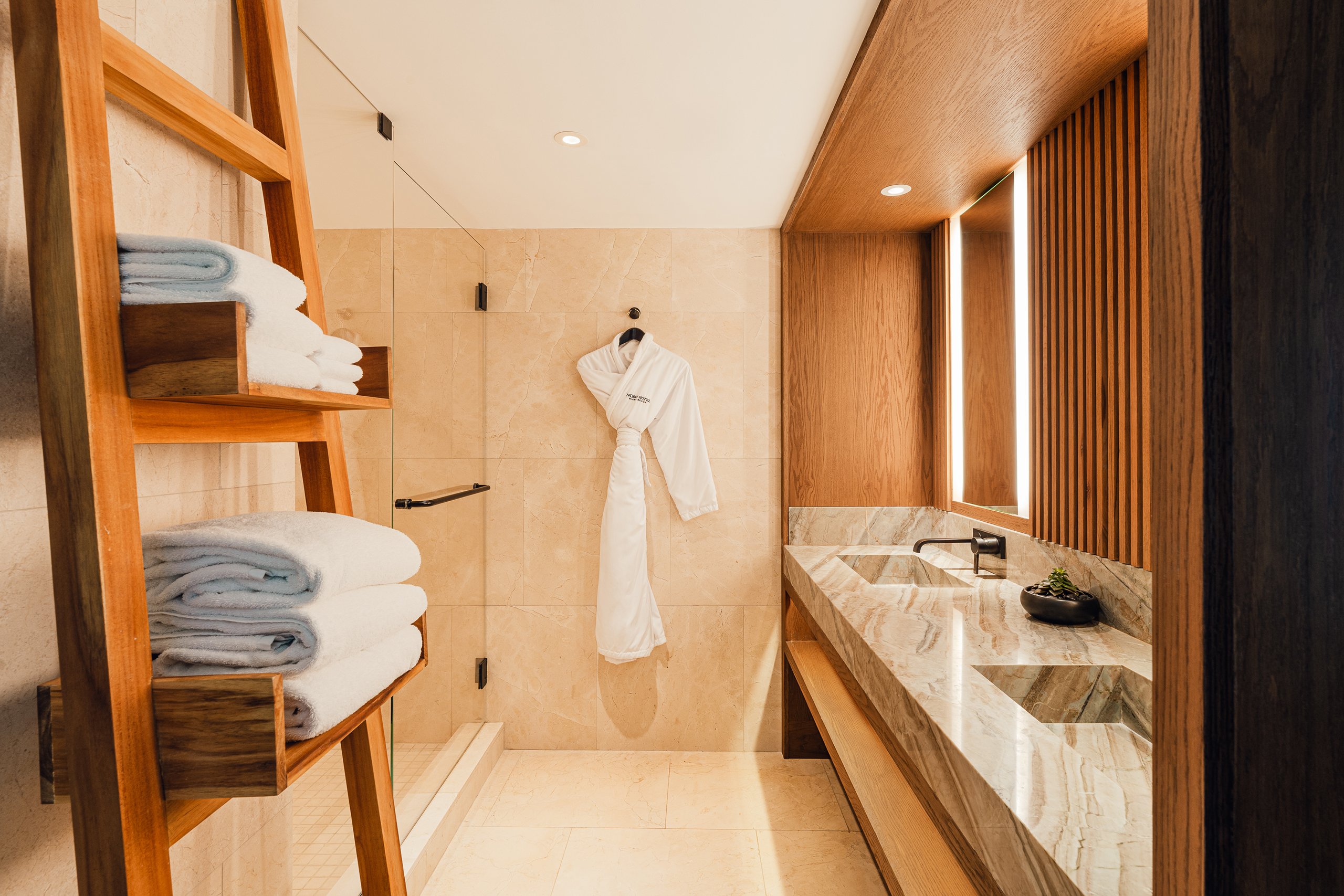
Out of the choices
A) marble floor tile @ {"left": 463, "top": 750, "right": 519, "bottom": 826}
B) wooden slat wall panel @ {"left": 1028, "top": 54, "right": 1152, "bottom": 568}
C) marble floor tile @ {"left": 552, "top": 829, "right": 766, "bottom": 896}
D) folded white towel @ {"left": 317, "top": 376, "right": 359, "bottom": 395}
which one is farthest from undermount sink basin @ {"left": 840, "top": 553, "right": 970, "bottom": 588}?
folded white towel @ {"left": 317, "top": 376, "right": 359, "bottom": 395}

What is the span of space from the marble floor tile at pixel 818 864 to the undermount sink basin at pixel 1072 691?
1.05 meters

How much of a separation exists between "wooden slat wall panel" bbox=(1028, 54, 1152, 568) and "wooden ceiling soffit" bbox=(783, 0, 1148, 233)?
102mm

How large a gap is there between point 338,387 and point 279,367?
0.15 metres

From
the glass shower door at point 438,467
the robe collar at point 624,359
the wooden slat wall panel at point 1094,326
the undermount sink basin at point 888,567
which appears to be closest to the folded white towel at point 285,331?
the glass shower door at point 438,467

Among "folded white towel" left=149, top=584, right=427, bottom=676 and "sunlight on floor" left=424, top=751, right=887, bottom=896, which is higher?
"folded white towel" left=149, top=584, right=427, bottom=676

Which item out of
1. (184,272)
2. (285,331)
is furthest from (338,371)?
(184,272)

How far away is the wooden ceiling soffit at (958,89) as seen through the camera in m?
1.26

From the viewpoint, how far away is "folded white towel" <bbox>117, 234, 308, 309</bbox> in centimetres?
69

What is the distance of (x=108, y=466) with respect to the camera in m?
0.64

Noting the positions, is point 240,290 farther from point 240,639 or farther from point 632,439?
point 632,439

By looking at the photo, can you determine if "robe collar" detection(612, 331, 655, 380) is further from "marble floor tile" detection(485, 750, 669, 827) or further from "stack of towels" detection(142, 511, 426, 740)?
"stack of towels" detection(142, 511, 426, 740)

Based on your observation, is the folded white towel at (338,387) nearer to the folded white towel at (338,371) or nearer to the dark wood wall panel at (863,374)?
the folded white towel at (338,371)

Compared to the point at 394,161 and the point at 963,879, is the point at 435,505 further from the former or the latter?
the point at 963,879

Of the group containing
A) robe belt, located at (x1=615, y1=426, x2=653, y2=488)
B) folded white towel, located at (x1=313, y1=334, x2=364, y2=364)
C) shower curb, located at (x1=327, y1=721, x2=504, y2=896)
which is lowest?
shower curb, located at (x1=327, y1=721, x2=504, y2=896)
